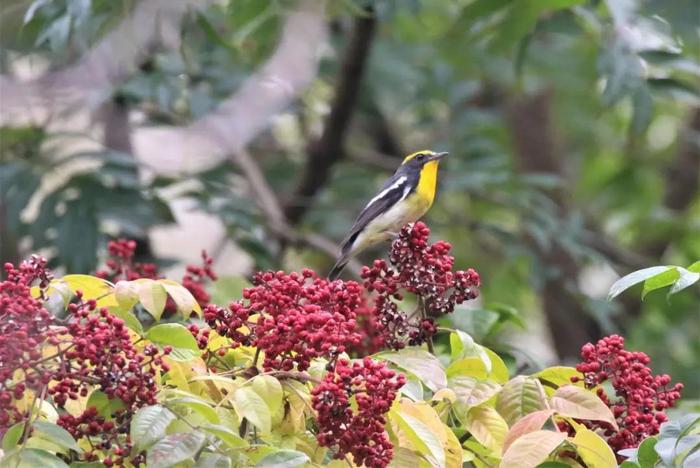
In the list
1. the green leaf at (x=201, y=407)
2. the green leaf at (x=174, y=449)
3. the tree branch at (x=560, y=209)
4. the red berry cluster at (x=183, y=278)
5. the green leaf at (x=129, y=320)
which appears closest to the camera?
the green leaf at (x=174, y=449)

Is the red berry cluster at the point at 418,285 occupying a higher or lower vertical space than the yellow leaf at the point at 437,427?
higher

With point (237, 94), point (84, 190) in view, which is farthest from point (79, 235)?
point (237, 94)

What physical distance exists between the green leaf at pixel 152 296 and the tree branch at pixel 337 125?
371 centimetres

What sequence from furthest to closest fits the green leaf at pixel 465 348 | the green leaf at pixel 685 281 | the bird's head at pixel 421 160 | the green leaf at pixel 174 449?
the bird's head at pixel 421 160, the green leaf at pixel 465 348, the green leaf at pixel 685 281, the green leaf at pixel 174 449

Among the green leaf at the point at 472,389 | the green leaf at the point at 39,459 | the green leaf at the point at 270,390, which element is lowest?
the green leaf at the point at 472,389

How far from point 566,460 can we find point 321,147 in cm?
473

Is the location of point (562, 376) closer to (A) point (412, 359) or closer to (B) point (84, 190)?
(A) point (412, 359)

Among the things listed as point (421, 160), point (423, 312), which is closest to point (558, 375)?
point (423, 312)

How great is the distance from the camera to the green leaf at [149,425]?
2516 mm

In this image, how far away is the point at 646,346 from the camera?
773 centimetres

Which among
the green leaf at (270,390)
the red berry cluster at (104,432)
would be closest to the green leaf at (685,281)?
the green leaf at (270,390)

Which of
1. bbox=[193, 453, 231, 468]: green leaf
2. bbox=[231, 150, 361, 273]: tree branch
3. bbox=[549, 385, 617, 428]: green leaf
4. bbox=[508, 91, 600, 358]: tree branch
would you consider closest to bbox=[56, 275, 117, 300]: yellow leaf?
bbox=[193, 453, 231, 468]: green leaf

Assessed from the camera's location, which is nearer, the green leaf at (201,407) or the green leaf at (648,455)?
the green leaf at (201,407)

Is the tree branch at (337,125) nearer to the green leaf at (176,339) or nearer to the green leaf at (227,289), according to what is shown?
the green leaf at (227,289)
